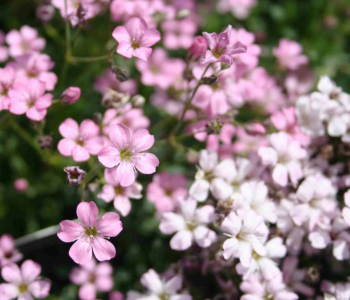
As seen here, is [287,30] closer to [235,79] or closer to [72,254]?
[235,79]

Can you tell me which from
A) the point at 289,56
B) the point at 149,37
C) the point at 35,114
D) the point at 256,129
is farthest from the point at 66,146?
the point at 289,56

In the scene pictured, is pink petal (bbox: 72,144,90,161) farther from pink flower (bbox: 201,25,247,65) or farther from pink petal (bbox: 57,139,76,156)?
pink flower (bbox: 201,25,247,65)

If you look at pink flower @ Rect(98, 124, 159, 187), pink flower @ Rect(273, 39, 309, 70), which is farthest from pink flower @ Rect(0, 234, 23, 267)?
pink flower @ Rect(273, 39, 309, 70)

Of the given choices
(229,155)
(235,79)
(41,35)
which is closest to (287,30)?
(235,79)

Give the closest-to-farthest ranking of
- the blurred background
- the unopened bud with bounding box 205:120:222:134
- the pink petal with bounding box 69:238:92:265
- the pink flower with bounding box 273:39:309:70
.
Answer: the pink petal with bounding box 69:238:92:265 → the unopened bud with bounding box 205:120:222:134 → the blurred background → the pink flower with bounding box 273:39:309:70

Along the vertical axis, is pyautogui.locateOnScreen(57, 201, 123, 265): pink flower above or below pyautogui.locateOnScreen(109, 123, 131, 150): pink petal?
below
